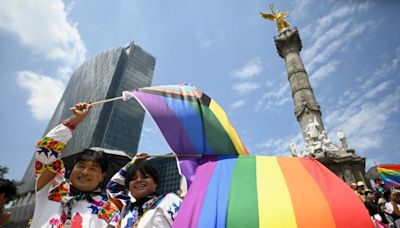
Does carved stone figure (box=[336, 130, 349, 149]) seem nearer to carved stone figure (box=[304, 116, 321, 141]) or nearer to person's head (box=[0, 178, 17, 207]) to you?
carved stone figure (box=[304, 116, 321, 141])

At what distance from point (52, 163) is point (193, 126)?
1.36m

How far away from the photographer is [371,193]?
544 cm

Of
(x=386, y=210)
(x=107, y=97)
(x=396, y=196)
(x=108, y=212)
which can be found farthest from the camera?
(x=107, y=97)

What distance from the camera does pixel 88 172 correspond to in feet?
7.62

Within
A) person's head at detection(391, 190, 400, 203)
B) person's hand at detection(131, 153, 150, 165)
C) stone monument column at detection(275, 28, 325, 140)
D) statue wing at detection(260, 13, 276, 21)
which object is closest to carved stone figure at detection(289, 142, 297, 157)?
stone monument column at detection(275, 28, 325, 140)

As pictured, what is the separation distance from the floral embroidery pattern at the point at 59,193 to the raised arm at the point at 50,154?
0.11m

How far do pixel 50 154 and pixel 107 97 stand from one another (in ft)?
196

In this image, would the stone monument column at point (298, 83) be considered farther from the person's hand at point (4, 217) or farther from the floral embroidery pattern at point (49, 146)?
the person's hand at point (4, 217)

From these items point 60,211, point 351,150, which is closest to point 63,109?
point 351,150

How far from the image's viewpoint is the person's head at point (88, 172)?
2312mm

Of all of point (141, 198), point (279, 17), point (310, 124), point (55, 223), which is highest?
point (279, 17)

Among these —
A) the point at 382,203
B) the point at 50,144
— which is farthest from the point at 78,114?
the point at 382,203

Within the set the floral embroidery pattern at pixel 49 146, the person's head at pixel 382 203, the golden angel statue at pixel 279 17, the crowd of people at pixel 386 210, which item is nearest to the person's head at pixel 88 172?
the floral embroidery pattern at pixel 49 146

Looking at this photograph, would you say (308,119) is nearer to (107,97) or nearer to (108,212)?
(108,212)
